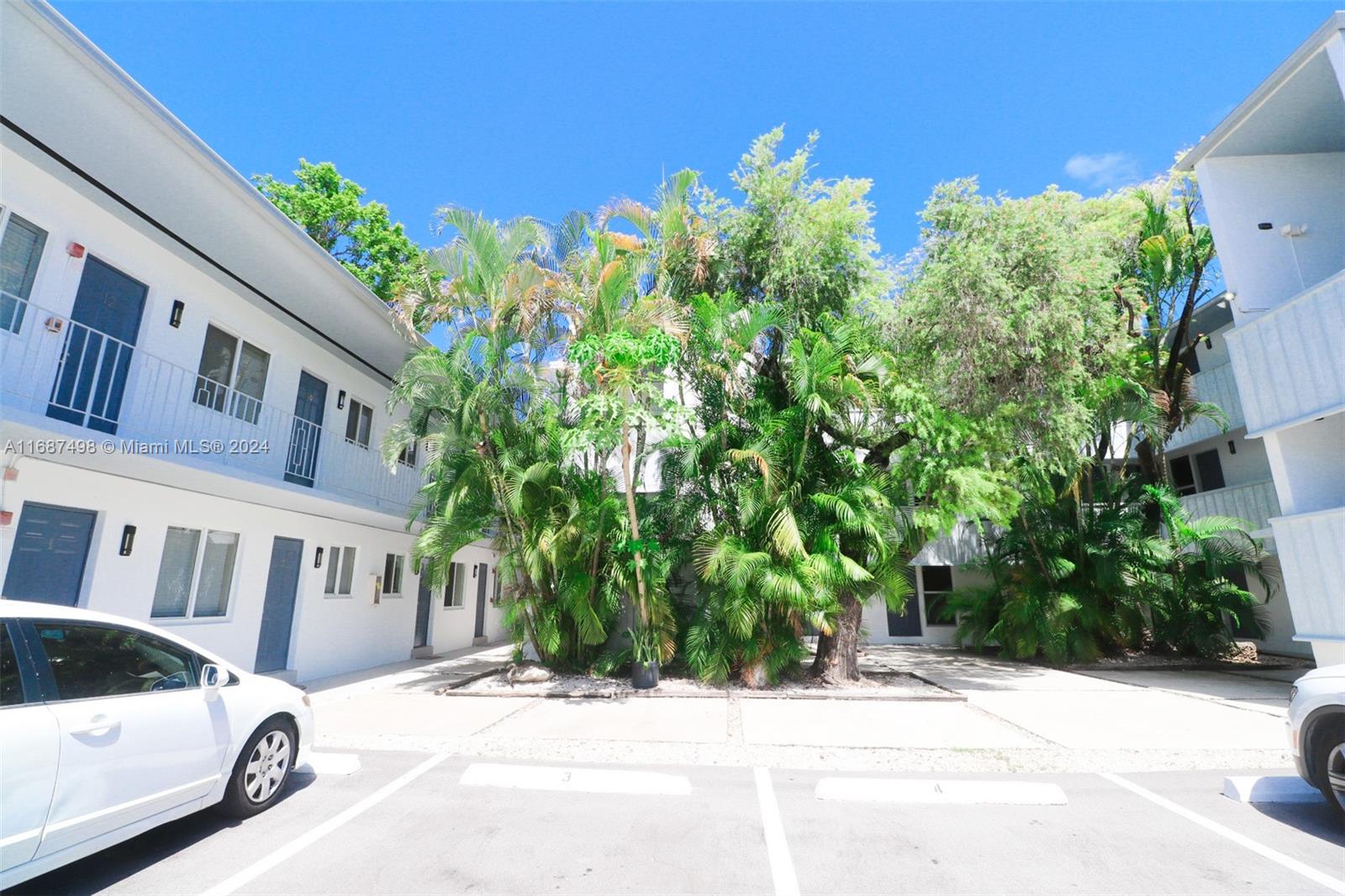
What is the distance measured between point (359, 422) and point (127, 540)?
5.33 meters

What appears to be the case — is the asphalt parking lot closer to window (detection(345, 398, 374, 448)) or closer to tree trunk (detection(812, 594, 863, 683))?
tree trunk (detection(812, 594, 863, 683))

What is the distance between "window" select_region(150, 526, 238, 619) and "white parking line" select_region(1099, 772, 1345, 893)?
35.1 ft

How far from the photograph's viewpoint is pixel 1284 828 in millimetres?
4086

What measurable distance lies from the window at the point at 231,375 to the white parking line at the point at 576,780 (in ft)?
21.6

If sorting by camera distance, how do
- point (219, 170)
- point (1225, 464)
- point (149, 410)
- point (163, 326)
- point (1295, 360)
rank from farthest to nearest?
1. point (1225, 464)
2. point (1295, 360)
3. point (163, 326)
4. point (149, 410)
5. point (219, 170)

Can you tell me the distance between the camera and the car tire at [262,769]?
404cm

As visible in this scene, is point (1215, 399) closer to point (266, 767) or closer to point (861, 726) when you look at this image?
point (861, 726)

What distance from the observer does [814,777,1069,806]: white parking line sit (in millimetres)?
4641

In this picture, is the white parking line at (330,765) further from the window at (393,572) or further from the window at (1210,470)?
the window at (1210,470)

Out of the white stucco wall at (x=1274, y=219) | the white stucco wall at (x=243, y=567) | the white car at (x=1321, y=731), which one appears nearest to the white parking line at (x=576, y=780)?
the white car at (x=1321, y=731)

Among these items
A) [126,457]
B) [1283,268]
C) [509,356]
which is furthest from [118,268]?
[1283,268]

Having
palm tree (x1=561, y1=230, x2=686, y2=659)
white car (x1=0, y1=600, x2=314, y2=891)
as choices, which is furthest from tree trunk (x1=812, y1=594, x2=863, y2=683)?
white car (x1=0, y1=600, x2=314, y2=891)

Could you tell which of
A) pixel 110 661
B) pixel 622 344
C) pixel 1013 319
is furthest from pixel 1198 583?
pixel 110 661

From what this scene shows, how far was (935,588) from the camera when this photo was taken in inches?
664
